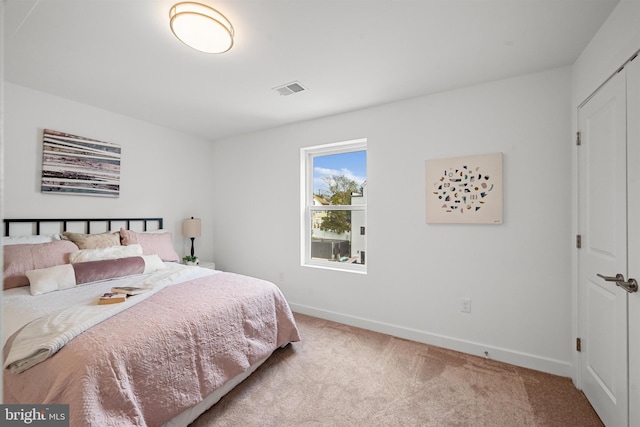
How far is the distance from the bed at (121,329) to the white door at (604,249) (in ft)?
7.11

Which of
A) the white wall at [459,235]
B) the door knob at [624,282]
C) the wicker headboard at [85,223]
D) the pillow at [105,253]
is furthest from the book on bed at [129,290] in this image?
the door knob at [624,282]

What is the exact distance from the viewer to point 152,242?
10.6 ft

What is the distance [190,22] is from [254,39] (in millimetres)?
421

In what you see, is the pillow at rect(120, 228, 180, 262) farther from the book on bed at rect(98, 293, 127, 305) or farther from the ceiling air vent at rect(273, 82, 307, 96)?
the ceiling air vent at rect(273, 82, 307, 96)

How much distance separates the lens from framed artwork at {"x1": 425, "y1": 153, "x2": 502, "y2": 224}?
98.7 inches

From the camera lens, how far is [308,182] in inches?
147

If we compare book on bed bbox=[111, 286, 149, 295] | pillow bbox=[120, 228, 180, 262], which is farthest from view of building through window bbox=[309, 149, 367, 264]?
book on bed bbox=[111, 286, 149, 295]

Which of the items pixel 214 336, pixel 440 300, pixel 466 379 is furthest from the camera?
pixel 440 300

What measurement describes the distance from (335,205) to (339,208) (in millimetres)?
69

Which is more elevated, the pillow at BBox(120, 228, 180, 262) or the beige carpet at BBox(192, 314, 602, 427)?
the pillow at BBox(120, 228, 180, 262)

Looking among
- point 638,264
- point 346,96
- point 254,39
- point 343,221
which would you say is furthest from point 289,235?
point 638,264

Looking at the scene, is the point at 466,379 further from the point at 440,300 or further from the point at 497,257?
the point at 497,257

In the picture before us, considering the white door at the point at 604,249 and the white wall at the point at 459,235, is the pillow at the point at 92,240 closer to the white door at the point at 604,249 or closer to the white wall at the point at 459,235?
the white wall at the point at 459,235

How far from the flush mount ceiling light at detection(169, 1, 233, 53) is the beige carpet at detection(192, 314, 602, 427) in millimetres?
2380
